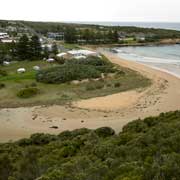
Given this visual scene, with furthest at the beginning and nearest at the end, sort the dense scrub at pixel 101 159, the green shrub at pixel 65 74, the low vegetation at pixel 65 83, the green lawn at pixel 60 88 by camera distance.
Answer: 1. the green shrub at pixel 65 74
2. the low vegetation at pixel 65 83
3. the green lawn at pixel 60 88
4. the dense scrub at pixel 101 159

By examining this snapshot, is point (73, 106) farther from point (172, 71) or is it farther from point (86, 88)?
point (172, 71)

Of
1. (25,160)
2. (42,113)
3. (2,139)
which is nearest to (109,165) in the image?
(25,160)

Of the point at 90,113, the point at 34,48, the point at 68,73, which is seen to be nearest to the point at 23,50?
the point at 34,48

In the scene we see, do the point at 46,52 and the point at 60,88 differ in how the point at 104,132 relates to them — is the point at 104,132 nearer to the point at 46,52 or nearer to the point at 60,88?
the point at 60,88

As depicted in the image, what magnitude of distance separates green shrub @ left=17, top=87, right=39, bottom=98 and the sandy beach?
3.74 m

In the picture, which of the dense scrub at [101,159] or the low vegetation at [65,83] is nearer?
the dense scrub at [101,159]

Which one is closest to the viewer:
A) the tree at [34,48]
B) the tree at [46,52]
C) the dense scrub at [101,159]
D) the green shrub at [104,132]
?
the dense scrub at [101,159]

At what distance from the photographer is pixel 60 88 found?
34.9 meters

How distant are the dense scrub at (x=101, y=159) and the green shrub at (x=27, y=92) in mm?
15757

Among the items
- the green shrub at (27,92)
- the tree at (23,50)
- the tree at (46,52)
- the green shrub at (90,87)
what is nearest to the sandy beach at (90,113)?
the green shrub at (90,87)

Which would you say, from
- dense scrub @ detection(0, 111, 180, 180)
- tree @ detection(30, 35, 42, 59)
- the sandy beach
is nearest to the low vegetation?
the sandy beach

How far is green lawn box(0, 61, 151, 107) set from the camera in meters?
30.1

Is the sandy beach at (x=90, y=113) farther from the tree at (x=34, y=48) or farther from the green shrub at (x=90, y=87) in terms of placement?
the tree at (x=34, y=48)

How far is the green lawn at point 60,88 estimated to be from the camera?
30094mm
